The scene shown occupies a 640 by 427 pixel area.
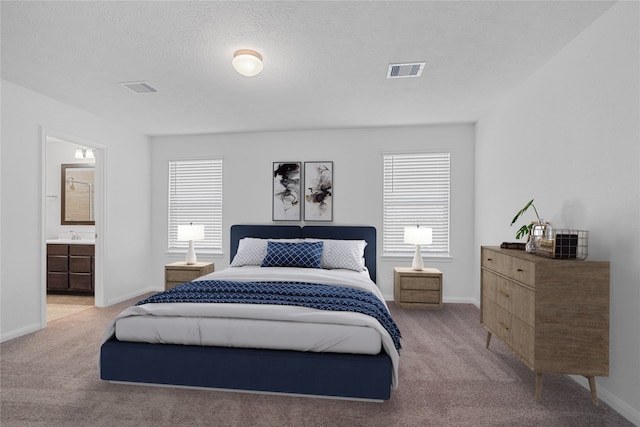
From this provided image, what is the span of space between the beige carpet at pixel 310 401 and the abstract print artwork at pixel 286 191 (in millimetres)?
2716

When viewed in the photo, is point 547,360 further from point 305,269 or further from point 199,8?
point 199,8

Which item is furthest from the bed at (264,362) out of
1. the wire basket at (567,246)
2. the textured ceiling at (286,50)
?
the textured ceiling at (286,50)

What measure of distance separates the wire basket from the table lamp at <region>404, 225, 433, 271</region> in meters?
2.01

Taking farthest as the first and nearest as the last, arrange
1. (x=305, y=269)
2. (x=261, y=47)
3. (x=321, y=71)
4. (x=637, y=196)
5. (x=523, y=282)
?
1. (x=305, y=269)
2. (x=321, y=71)
3. (x=261, y=47)
4. (x=523, y=282)
5. (x=637, y=196)

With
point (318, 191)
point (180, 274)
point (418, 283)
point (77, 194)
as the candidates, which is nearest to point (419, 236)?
point (418, 283)

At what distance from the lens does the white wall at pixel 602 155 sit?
6.70ft

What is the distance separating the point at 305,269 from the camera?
390 centimetres

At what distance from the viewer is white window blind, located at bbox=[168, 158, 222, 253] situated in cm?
536

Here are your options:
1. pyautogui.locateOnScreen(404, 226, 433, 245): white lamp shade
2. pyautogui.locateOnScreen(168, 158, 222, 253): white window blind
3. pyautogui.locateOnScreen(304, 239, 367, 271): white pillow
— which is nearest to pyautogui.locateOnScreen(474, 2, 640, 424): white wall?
pyautogui.locateOnScreen(404, 226, 433, 245): white lamp shade

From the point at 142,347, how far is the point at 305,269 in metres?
1.88

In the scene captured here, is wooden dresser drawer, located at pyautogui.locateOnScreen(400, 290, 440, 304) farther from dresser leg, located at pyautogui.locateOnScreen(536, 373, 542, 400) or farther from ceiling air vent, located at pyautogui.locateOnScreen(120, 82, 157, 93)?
ceiling air vent, located at pyautogui.locateOnScreen(120, 82, 157, 93)

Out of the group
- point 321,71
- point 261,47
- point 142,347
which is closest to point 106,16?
point 261,47

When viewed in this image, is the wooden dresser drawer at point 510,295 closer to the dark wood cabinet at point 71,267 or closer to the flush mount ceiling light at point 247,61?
the flush mount ceiling light at point 247,61

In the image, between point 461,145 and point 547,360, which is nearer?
point 547,360
